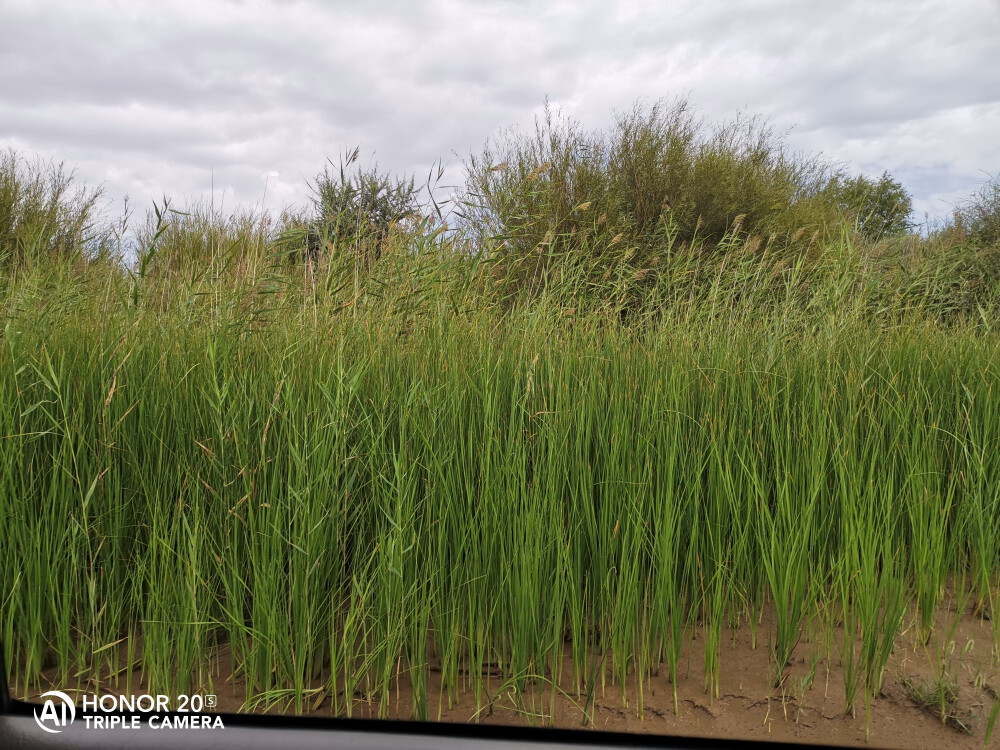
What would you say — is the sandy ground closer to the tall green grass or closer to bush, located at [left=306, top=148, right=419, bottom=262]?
the tall green grass

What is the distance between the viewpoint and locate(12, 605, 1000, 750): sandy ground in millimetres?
1723

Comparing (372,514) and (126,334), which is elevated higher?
(126,334)

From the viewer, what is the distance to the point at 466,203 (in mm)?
3441

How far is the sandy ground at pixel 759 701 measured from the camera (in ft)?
5.65

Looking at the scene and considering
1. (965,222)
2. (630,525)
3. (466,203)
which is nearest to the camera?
(630,525)

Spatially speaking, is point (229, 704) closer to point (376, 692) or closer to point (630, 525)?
point (376, 692)

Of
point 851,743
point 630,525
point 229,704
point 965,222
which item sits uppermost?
point 965,222

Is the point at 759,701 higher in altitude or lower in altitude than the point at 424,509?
lower

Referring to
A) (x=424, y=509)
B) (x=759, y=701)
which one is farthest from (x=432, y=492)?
(x=759, y=701)

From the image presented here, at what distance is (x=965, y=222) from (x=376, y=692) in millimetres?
10492

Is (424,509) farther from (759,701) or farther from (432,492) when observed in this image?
(759,701)

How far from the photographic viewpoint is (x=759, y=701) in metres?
1.85

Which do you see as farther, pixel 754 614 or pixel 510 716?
pixel 754 614

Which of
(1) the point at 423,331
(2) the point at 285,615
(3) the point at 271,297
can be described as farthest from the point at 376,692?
(3) the point at 271,297
